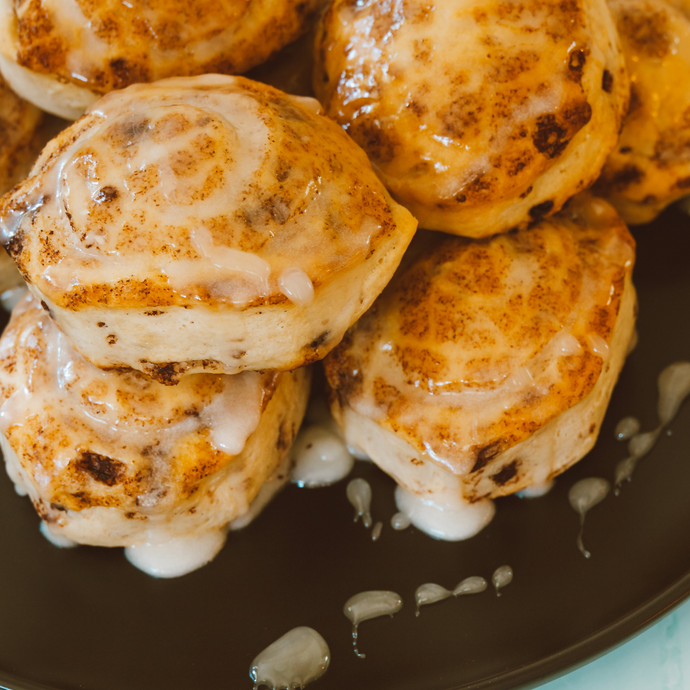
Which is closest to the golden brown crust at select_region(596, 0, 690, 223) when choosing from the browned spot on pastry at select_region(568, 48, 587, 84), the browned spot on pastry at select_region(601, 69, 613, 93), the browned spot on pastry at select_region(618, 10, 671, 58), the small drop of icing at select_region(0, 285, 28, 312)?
the browned spot on pastry at select_region(618, 10, 671, 58)

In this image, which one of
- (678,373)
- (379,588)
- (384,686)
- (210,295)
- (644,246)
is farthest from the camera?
(644,246)

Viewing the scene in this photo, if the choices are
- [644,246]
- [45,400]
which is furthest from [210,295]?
[644,246]

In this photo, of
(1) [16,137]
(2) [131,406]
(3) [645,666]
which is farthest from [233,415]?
(3) [645,666]

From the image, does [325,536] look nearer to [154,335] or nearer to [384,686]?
[384,686]

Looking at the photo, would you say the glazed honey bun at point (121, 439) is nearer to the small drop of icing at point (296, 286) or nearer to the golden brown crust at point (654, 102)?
the small drop of icing at point (296, 286)

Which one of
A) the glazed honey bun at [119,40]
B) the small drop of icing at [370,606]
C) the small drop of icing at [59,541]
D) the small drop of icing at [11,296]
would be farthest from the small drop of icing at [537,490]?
the small drop of icing at [11,296]

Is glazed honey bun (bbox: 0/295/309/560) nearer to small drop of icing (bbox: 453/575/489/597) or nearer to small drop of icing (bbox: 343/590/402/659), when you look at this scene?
small drop of icing (bbox: 343/590/402/659)
